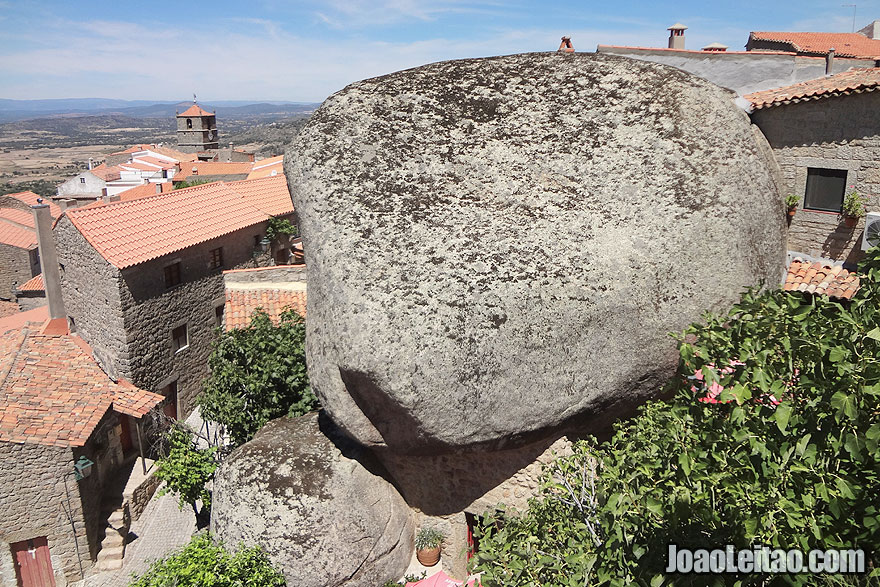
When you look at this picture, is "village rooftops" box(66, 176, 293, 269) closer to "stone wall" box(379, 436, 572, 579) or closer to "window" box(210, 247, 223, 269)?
"window" box(210, 247, 223, 269)

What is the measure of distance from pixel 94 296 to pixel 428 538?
12701 millimetres

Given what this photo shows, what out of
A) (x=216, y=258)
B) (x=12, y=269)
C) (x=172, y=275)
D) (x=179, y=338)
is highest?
(x=216, y=258)

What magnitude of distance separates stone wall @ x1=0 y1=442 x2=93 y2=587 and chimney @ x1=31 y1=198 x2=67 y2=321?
7824 millimetres

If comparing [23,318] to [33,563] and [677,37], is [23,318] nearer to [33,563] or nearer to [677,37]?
[33,563]

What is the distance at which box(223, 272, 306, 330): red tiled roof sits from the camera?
1588 centimetres

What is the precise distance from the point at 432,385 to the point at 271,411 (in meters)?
5.63

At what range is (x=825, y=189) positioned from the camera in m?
12.8

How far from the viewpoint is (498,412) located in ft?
25.6

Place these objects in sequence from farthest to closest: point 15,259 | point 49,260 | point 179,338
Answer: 1. point 15,259
2. point 179,338
3. point 49,260

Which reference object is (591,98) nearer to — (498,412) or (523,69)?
(523,69)

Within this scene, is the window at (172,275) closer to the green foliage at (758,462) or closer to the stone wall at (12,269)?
the green foliage at (758,462)

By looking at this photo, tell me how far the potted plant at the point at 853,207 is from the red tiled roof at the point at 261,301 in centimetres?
1187

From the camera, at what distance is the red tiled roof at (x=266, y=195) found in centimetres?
2400

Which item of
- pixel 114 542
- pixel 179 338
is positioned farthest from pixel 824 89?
pixel 179 338
